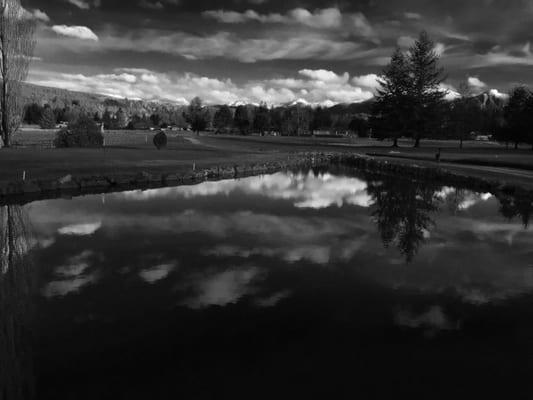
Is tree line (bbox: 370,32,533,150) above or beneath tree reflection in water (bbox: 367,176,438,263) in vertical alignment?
above

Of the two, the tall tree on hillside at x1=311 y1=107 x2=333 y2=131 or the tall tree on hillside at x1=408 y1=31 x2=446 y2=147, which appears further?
the tall tree on hillside at x1=311 y1=107 x2=333 y2=131

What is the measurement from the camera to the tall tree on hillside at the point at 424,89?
71.8 metres

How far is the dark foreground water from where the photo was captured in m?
6.95

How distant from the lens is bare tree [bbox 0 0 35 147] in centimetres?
4138

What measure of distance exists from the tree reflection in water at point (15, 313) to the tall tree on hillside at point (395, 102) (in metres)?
67.2

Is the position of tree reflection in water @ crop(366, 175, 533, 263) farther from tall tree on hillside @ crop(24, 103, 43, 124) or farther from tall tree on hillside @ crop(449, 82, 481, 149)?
tall tree on hillside @ crop(24, 103, 43, 124)

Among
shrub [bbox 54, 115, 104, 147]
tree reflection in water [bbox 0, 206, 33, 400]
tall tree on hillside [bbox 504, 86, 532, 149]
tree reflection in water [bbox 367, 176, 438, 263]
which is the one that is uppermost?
tall tree on hillside [bbox 504, 86, 532, 149]

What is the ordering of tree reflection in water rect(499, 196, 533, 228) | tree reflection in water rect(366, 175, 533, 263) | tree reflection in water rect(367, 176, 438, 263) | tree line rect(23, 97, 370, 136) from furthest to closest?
tree line rect(23, 97, 370, 136), tree reflection in water rect(499, 196, 533, 228), tree reflection in water rect(366, 175, 533, 263), tree reflection in water rect(367, 176, 438, 263)

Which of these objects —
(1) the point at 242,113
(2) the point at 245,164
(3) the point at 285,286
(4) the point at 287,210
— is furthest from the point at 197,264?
(1) the point at 242,113

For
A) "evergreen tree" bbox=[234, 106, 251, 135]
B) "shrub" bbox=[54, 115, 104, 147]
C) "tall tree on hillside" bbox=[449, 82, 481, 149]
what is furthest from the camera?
"evergreen tree" bbox=[234, 106, 251, 135]

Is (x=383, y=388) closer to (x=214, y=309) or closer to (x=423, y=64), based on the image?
(x=214, y=309)

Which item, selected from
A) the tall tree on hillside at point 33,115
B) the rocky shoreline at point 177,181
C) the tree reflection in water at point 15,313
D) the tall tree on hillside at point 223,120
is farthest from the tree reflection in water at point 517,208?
the tall tree on hillside at point 33,115

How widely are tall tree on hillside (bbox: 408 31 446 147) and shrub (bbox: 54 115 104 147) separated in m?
49.4

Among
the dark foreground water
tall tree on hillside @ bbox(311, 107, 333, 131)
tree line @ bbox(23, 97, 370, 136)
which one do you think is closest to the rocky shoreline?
the dark foreground water
